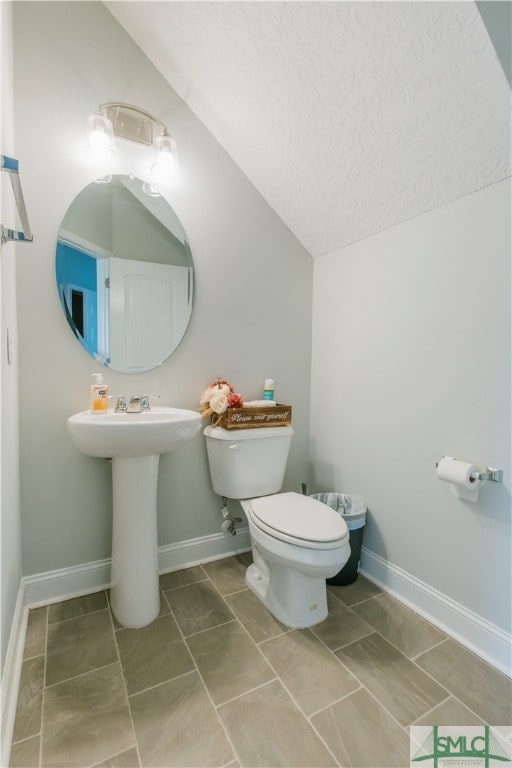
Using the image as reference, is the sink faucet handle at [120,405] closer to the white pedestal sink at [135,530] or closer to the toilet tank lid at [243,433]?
the white pedestal sink at [135,530]

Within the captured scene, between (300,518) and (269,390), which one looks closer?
(300,518)

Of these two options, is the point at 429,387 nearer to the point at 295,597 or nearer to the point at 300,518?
the point at 300,518

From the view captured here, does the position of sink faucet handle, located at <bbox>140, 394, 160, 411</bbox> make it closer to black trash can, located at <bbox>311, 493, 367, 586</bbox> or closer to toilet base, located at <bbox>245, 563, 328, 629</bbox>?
toilet base, located at <bbox>245, 563, 328, 629</bbox>

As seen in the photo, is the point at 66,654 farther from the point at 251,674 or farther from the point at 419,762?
the point at 419,762

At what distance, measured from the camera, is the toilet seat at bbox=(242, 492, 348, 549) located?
1286mm

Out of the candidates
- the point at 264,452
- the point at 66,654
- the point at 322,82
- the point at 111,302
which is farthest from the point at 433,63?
the point at 66,654

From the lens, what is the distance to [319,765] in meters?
0.92

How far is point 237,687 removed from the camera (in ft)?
3.76

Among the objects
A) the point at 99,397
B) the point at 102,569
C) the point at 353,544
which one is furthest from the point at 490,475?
the point at 102,569

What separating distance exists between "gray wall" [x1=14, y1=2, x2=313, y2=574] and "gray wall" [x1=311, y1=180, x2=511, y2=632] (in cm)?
41

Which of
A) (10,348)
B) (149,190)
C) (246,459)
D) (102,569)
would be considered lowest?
(102,569)

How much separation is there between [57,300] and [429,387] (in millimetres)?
1590

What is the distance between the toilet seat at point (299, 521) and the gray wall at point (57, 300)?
48cm

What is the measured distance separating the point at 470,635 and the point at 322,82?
2120 millimetres
